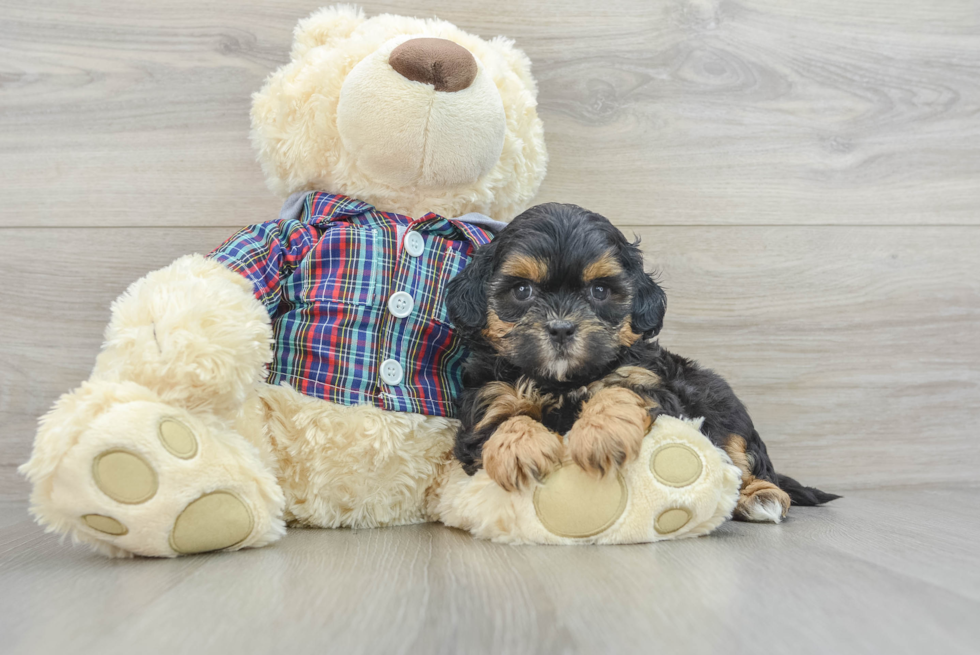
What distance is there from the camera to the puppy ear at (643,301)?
4.46 feet

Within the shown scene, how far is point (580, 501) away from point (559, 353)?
0.25m

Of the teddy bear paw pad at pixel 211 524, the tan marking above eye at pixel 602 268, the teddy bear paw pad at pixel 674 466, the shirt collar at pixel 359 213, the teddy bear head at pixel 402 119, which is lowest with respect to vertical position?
the teddy bear paw pad at pixel 211 524

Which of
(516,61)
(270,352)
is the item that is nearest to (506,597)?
(270,352)

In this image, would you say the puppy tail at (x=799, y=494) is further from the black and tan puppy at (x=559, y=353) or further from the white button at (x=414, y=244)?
the white button at (x=414, y=244)

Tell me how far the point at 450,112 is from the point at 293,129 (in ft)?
1.18

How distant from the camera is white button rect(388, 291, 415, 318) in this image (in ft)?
4.73

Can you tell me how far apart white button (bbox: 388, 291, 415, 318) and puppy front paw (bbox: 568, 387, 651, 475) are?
0.42 m

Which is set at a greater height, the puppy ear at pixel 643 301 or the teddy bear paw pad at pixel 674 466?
the puppy ear at pixel 643 301

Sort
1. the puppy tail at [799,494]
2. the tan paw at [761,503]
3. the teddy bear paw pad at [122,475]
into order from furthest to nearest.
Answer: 1. the puppy tail at [799,494]
2. the tan paw at [761,503]
3. the teddy bear paw pad at [122,475]

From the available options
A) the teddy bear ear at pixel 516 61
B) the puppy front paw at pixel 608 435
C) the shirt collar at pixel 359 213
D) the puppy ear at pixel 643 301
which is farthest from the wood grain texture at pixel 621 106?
the puppy front paw at pixel 608 435

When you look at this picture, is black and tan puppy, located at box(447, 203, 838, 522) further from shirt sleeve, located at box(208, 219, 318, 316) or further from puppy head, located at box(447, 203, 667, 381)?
shirt sleeve, located at box(208, 219, 318, 316)

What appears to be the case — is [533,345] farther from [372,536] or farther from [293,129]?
[293,129]

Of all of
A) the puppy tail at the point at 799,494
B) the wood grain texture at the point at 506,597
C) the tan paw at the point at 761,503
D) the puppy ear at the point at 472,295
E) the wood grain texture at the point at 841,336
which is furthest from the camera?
the wood grain texture at the point at 841,336

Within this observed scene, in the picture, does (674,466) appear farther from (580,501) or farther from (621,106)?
(621,106)
